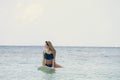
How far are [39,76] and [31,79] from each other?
1.17 m

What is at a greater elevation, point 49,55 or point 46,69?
point 49,55

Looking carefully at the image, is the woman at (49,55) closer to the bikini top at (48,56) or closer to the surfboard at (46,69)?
the bikini top at (48,56)

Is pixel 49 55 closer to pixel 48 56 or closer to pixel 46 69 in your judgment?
pixel 48 56

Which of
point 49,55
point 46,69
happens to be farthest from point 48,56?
point 46,69

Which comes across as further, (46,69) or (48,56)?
(46,69)

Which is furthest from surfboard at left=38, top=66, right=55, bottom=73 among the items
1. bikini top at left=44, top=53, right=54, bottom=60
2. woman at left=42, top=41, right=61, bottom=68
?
bikini top at left=44, top=53, right=54, bottom=60

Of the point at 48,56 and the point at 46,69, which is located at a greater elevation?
the point at 48,56

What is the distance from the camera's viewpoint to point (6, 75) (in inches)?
1047

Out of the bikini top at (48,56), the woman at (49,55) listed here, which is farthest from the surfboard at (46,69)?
the bikini top at (48,56)

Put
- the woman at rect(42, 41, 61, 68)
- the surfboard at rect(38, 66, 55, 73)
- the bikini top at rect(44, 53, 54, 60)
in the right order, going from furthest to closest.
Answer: the surfboard at rect(38, 66, 55, 73) < the bikini top at rect(44, 53, 54, 60) < the woman at rect(42, 41, 61, 68)

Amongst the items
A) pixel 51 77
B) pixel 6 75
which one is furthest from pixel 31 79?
pixel 6 75

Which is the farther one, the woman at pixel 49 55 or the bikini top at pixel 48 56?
the bikini top at pixel 48 56

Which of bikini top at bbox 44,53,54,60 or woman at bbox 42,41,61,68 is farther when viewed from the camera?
bikini top at bbox 44,53,54,60

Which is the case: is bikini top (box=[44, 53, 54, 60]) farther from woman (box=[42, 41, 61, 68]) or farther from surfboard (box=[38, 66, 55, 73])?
surfboard (box=[38, 66, 55, 73])
